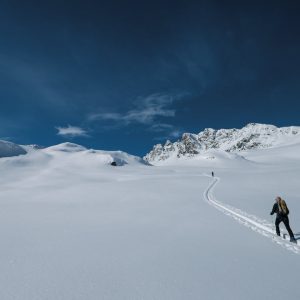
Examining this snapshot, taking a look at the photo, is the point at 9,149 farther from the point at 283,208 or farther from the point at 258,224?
the point at 283,208

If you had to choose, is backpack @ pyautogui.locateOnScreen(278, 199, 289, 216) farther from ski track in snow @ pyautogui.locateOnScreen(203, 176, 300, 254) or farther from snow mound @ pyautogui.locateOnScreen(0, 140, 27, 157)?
snow mound @ pyautogui.locateOnScreen(0, 140, 27, 157)

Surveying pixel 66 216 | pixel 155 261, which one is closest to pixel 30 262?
pixel 155 261

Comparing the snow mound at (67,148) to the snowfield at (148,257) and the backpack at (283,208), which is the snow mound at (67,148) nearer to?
the snowfield at (148,257)

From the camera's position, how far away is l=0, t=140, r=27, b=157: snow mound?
88113mm

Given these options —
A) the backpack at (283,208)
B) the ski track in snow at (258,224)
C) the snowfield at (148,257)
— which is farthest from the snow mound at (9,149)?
the backpack at (283,208)

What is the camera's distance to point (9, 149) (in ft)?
298

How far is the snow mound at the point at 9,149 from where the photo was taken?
88.1 metres

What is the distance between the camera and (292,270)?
7184 mm

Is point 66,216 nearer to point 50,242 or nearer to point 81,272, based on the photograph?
point 50,242

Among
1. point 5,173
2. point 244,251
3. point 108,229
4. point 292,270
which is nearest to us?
point 292,270

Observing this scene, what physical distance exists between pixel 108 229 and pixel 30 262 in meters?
4.90

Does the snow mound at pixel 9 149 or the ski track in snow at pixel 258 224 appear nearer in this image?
the ski track in snow at pixel 258 224

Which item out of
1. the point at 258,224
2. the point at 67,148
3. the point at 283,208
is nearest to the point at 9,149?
the point at 67,148

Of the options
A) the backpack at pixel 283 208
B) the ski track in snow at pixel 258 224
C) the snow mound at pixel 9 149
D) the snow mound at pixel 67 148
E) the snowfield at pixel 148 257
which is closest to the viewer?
the snowfield at pixel 148 257
